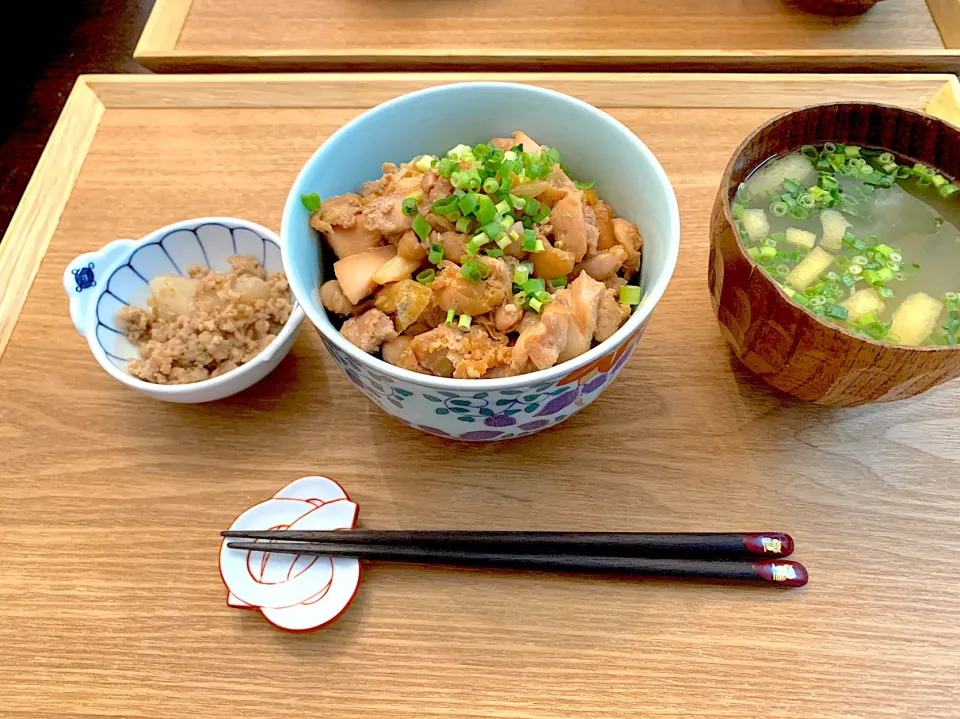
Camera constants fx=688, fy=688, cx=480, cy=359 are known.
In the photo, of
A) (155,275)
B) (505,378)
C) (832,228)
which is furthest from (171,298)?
(832,228)

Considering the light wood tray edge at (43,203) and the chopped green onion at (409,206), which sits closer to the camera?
Answer: the chopped green onion at (409,206)

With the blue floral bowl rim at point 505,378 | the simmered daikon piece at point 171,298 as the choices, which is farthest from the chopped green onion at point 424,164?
the simmered daikon piece at point 171,298

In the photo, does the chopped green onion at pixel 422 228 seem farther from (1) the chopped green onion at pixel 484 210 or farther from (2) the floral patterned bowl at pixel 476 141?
(2) the floral patterned bowl at pixel 476 141

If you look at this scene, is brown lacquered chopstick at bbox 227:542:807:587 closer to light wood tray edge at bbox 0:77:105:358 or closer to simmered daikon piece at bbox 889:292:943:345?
simmered daikon piece at bbox 889:292:943:345

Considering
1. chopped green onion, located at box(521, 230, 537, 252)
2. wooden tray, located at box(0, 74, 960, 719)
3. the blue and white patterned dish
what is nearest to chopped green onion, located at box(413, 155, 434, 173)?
chopped green onion, located at box(521, 230, 537, 252)

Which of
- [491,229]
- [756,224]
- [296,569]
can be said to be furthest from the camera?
[756,224]

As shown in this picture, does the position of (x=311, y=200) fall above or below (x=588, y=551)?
above

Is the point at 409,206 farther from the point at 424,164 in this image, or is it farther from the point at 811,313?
the point at 811,313
